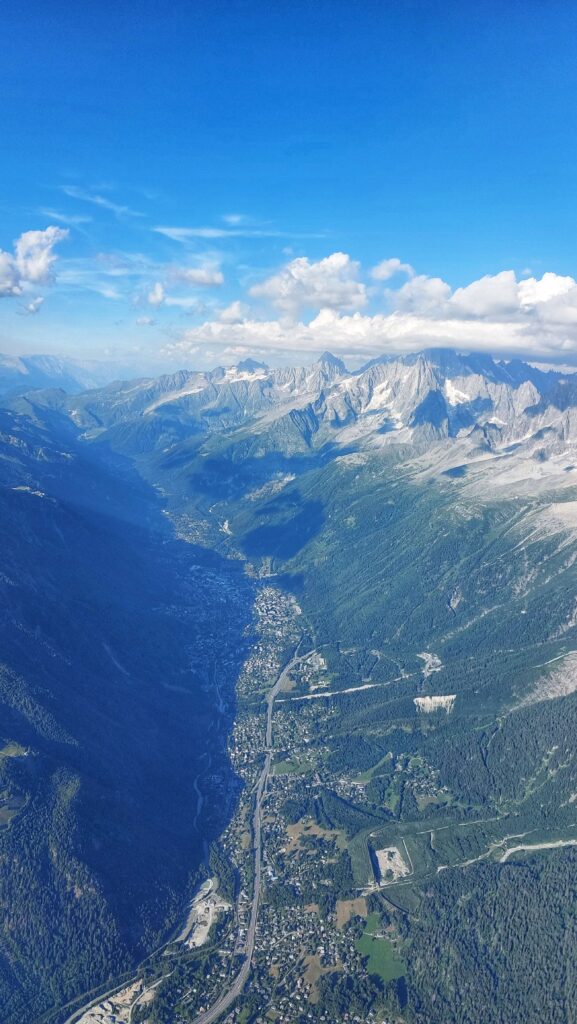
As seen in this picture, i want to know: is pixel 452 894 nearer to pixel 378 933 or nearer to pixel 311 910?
pixel 378 933

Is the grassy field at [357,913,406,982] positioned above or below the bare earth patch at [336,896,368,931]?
below

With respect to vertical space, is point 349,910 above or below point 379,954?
above

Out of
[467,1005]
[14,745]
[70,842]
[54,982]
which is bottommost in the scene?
[467,1005]

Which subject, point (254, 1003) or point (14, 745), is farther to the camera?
point (14, 745)

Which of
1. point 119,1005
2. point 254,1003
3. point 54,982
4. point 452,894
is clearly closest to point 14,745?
point 54,982

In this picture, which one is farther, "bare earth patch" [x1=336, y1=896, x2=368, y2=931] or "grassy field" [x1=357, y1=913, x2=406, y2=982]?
"bare earth patch" [x1=336, y1=896, x2=368, y2=931]

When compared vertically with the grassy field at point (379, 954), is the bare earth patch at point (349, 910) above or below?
above

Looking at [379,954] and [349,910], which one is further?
[349,910]

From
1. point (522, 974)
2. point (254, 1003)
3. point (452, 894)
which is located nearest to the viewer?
point (254, 1003)

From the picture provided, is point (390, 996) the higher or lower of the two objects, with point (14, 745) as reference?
lower

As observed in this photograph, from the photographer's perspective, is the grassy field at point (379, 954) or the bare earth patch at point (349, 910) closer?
the grassy field at point (379, 954)

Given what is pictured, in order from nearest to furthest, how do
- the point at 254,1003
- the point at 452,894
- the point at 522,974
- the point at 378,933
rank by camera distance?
the point at 254,1003, the point at 522,974, the point at 378,933, the point at 452,894
